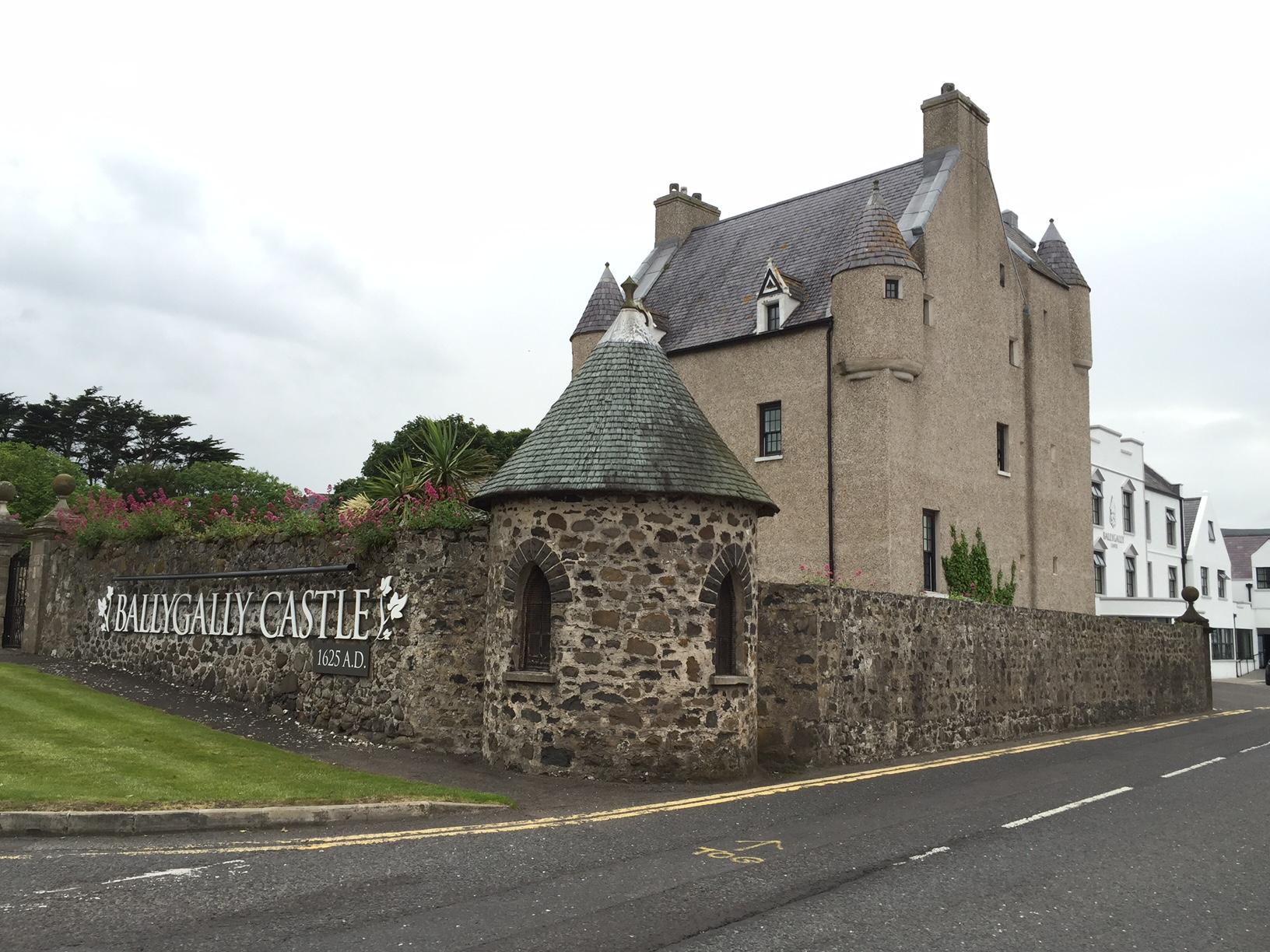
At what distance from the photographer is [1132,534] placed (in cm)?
4984

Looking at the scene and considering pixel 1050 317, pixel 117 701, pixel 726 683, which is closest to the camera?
pixel 726 683

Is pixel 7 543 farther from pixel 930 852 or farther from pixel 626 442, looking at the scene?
pixel 930 852

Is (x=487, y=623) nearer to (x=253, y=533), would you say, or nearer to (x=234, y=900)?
(x=253, y=533)

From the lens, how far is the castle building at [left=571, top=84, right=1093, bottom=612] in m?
26.3

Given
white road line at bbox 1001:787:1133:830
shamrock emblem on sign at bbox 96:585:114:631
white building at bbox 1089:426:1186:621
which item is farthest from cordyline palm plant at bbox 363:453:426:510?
white building at bbox 1089:426:1186:621

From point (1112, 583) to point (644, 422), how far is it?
129 ft

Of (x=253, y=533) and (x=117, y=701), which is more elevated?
(x=253, y=533)

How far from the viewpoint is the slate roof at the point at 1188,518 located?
57.2 metres

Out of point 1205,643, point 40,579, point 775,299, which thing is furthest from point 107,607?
point 1205,643

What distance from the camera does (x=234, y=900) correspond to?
7.19 meters

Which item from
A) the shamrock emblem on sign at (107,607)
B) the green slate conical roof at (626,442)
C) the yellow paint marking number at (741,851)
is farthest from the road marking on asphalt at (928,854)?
the shamrock emblem on sign at (107,607)

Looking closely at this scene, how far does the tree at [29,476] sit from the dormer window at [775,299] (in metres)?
37.8

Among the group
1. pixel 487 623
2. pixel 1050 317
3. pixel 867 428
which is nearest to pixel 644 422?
pixel 487 623

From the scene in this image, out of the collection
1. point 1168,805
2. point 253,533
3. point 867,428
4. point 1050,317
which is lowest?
point 1168,805
